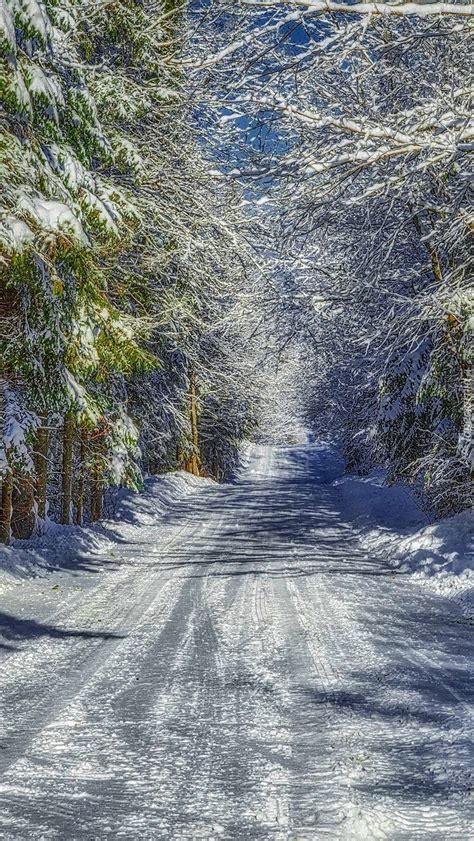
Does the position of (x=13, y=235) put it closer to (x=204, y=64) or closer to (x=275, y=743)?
(x=204, y=64)

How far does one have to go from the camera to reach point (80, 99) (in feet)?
31.2

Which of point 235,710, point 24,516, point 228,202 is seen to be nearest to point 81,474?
point 24,516

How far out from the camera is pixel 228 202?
7590 millimetres

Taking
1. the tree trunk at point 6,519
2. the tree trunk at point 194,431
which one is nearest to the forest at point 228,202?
the tree trunk at point 6,519

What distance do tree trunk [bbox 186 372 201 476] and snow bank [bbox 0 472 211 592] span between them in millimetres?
6315

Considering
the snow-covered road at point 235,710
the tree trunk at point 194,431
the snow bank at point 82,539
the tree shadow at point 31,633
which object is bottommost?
the snow-covered road at point 235,710

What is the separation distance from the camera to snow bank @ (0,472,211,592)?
34.7ft

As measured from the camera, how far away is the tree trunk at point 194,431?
30.5 meters

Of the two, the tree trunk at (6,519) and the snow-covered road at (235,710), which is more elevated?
the tree trunk at (6,519)

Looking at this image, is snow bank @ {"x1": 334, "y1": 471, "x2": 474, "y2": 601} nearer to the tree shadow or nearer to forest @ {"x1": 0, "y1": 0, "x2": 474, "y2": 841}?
forest @ {"x1": 0, "y1": 0, "x2": 474, "y2": 841}

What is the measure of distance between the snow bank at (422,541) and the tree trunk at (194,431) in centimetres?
1222

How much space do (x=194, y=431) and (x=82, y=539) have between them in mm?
19837

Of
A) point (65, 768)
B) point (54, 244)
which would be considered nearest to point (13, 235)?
point (54, 244)

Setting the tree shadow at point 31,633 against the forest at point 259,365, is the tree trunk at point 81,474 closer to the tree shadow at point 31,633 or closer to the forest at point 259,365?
the forest at point 259,365
